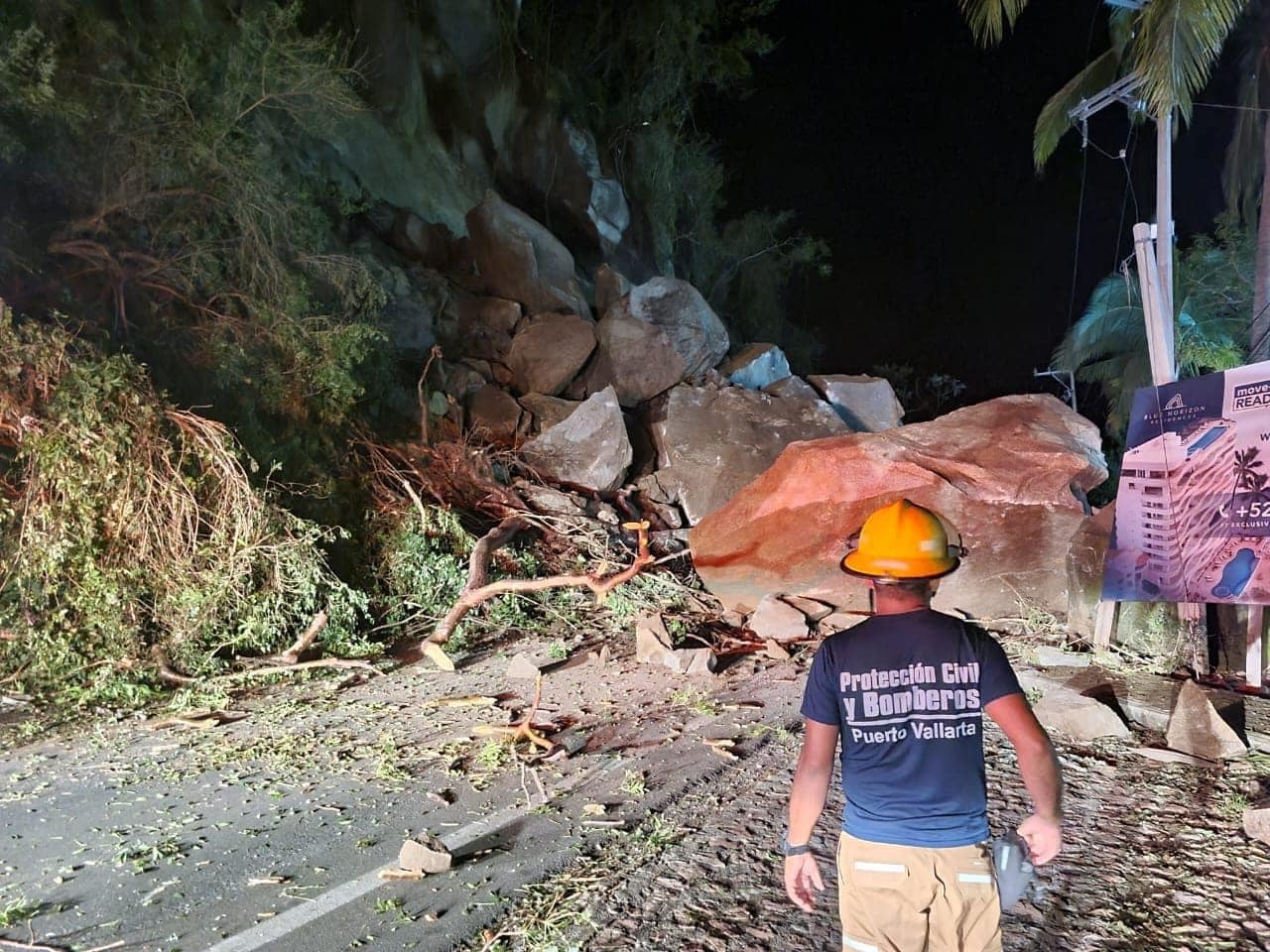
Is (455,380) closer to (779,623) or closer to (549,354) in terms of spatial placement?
(549,354)

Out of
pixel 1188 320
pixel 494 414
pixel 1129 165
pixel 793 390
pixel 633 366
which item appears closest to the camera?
pixel 494 414

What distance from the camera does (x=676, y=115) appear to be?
69.8 ft

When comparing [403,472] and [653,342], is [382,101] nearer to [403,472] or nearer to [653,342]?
[653,342]

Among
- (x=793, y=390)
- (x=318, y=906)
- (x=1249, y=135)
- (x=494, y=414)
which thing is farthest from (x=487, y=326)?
(x=1249, y=135)

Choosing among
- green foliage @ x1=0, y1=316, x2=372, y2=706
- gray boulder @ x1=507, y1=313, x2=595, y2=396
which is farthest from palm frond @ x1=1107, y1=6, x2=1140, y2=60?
green foliage @ x1=0, y1=316, x2=372, y2=706

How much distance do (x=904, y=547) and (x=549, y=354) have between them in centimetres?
1183

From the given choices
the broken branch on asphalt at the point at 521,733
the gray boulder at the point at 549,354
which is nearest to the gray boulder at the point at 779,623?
the broken branch on asphalt at the point at 521,733

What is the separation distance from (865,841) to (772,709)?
13.4 feet

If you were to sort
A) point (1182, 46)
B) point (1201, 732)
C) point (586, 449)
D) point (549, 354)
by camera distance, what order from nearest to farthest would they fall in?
point (1201, 732)
point (1182, 46)
point (586, 449)
point (549, 354)

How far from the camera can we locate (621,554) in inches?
408

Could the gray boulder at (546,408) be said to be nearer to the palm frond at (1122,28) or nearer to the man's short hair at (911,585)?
the palm frond at (1122,28)

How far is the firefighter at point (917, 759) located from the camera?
2.05 meters

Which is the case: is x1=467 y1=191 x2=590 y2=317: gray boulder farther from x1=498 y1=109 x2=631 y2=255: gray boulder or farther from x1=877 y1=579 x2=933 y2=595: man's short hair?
x1=877 y1=579 x2=933 y2=595: man's short hair

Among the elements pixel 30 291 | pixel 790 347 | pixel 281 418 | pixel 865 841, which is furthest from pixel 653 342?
pixel 790 347
